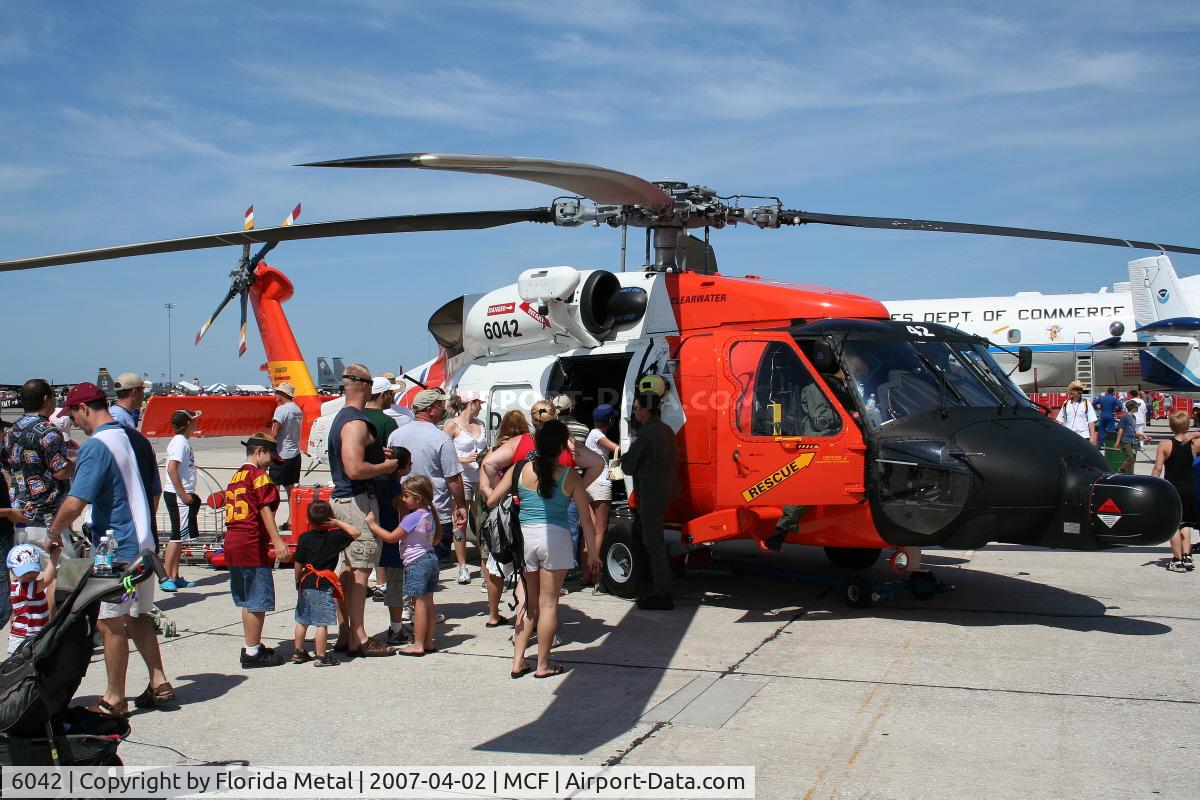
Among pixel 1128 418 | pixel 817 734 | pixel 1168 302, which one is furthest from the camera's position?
pixel 1168 302

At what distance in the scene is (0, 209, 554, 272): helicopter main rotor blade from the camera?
7268 millimetres

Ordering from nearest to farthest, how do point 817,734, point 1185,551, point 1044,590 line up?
point 817,734 → point 1044,590 → point 1185,551

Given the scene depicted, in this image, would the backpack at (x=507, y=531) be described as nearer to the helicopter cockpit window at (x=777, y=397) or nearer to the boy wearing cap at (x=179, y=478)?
the helicopter cockpit window at (x=777, y=397)

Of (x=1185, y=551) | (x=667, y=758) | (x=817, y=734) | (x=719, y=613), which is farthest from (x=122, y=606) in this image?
(x=1185, y=551)

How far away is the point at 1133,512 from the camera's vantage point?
6000 mm

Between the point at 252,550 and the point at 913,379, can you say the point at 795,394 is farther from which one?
the point at 252,550

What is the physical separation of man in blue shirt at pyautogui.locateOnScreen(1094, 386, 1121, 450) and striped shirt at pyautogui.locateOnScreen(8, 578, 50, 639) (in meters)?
15.1

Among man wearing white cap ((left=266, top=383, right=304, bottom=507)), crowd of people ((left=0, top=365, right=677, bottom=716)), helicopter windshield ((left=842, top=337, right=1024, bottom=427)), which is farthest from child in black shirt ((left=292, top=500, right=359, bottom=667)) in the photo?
man wearing white cap ((left=266, top=383, right=304, bottom=507))

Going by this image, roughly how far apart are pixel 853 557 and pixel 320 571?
16.2 ft

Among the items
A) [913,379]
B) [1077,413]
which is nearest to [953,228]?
→ [913,379]

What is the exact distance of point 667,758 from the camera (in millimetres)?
4324

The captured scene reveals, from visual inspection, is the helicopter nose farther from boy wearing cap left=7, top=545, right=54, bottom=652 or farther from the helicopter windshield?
boy wearing cap left=7, top=545, right=54, bottom=652

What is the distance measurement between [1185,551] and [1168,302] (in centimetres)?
2301

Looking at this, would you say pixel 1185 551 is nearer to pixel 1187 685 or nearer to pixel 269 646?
pixel 1187 685
